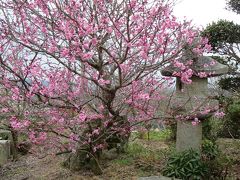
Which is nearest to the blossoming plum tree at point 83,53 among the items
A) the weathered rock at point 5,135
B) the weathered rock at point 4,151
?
the weathered rock at point 4,151

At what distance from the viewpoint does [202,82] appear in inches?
266

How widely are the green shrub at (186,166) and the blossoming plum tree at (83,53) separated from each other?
1047mm

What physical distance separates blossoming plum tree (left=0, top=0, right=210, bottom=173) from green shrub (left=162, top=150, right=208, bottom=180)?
41.2 inches

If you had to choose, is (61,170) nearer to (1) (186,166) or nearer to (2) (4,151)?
(2) (4,151)

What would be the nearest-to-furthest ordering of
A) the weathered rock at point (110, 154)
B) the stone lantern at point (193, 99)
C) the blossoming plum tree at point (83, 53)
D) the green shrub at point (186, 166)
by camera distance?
the blossoming plum tree at point (83, 53)
the green shrub at point (186, 166)
the stone lantern at point (193, 99)
the weathered rock at point (110, 154)

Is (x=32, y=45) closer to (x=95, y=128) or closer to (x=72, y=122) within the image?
(x=72, y=122)

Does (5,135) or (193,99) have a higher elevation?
(193,99)

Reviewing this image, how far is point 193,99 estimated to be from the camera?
6.70m

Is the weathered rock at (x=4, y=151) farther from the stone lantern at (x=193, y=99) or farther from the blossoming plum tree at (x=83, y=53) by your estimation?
the stone lantern at (x=193, y=99)

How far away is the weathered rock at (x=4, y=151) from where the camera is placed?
27.5 ft

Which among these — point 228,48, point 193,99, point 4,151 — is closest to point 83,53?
point 193,99

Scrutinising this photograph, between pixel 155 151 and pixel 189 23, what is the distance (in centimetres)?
349

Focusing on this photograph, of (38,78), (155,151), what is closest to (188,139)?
(155,151)

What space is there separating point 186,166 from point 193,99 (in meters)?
1.23
